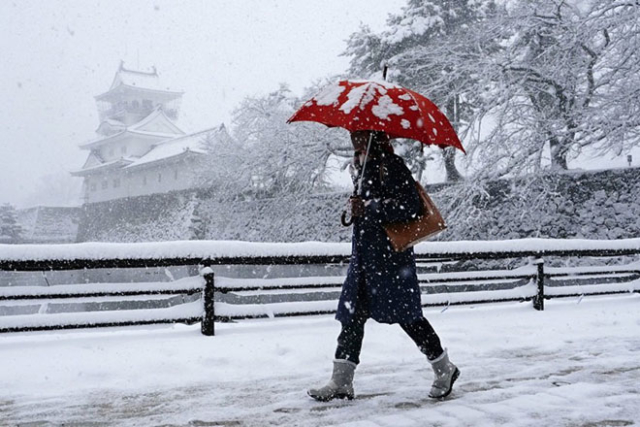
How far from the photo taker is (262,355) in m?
4.82

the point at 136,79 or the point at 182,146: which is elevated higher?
the point at 136,79

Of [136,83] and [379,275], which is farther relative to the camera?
[136,83]

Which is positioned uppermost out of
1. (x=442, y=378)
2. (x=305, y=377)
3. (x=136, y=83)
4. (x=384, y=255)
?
(x=136, y=83)

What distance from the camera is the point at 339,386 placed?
3.43m

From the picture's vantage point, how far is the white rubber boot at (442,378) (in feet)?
11.4

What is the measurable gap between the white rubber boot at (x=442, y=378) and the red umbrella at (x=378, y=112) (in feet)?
4.46

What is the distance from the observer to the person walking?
339cm

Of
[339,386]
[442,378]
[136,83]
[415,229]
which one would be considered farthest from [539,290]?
[136,83]

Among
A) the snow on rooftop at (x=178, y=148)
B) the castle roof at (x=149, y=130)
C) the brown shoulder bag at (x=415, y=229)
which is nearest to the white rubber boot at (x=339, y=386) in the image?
the brown shoulder bag at (x=415, y=229)

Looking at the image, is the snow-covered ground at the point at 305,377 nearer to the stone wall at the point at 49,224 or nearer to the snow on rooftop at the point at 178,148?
the snow on rooftop at the point at 178,148

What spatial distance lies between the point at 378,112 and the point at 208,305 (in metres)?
3.08

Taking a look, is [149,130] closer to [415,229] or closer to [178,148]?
[178,148]

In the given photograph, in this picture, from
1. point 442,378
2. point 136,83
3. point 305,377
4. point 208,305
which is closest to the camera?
point 442,378

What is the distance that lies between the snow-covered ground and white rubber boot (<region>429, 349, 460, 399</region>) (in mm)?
68
